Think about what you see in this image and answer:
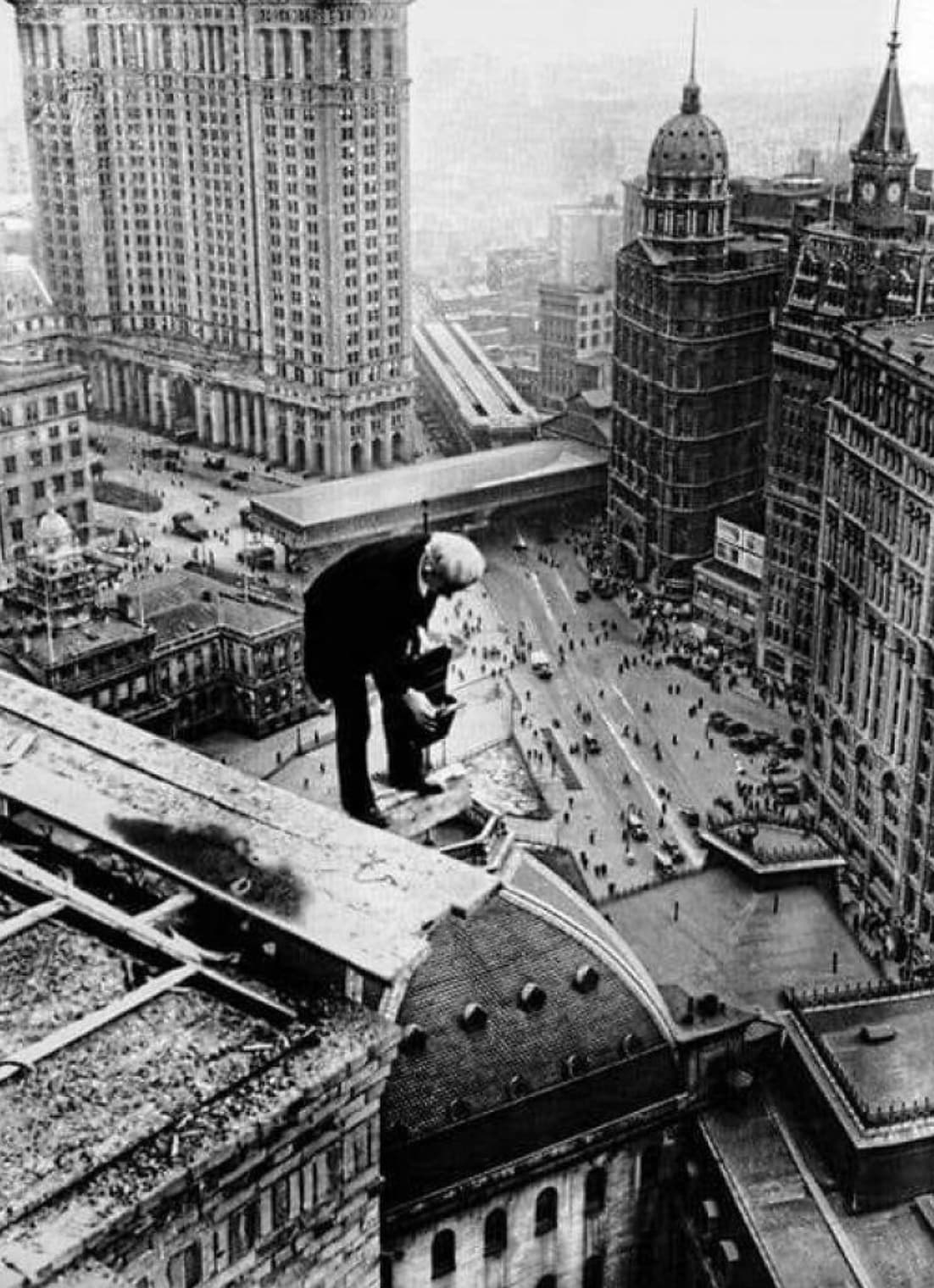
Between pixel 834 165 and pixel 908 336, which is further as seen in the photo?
pixel 834 165

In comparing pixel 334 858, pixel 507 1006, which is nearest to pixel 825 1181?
pixel 507 1006

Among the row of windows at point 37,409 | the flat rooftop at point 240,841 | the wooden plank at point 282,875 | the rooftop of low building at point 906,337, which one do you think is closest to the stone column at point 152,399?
the row of windows at point 37,409

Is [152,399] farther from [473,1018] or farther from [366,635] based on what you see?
[366,635]

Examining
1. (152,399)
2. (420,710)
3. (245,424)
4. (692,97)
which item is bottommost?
(245,424)

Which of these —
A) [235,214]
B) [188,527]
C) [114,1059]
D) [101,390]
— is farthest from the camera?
[101,390]

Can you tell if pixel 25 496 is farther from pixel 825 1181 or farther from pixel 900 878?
pixel 825 1181

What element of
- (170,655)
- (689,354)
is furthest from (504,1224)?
(689,354)

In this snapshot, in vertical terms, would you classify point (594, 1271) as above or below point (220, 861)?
below

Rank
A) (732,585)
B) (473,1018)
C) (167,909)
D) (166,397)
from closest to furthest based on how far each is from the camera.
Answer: (167,909), (473,1018), (732,585), (166,397)
